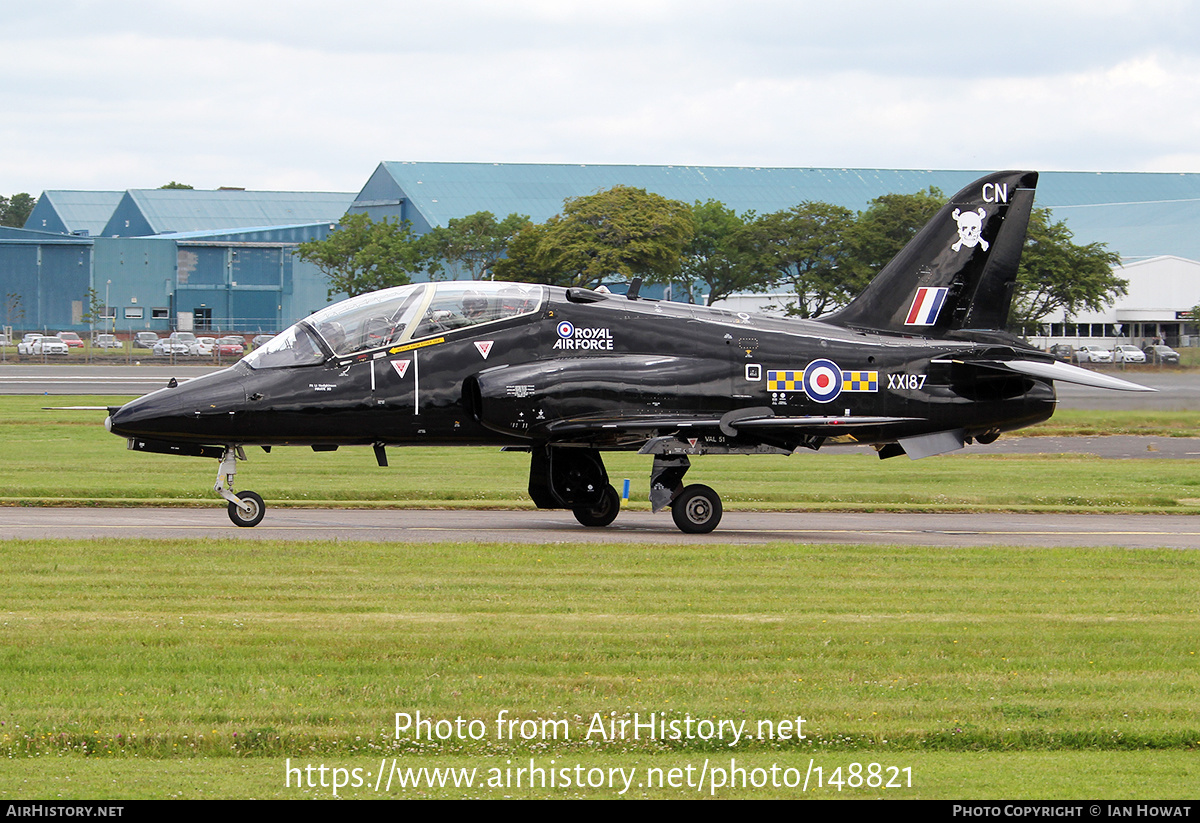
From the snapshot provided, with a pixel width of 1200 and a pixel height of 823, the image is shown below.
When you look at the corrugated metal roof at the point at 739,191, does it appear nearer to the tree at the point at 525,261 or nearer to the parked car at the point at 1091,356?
the tree at the point at 525,261

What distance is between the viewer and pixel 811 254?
277ft

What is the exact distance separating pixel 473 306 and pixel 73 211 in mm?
Answer: 131426

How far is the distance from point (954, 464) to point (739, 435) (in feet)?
50.1

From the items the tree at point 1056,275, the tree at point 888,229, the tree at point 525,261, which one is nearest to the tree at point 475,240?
the tree at point 525,261

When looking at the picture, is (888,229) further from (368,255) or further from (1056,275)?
(368,255)

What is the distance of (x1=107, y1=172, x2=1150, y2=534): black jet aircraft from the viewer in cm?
1883

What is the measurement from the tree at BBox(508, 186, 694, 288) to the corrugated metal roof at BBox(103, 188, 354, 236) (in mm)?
54325

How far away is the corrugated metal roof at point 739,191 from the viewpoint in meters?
108

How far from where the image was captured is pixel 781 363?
19984mm

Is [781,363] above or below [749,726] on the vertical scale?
above

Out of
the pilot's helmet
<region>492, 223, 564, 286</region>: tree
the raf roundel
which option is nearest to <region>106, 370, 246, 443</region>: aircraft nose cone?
the pilot's helmet

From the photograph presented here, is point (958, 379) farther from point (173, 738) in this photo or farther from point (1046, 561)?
point (173, 738)
